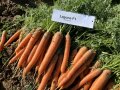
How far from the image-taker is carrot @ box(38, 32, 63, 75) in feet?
10.2

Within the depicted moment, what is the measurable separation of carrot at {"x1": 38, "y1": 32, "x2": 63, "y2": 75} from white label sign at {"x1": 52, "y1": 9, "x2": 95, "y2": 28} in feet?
0.56

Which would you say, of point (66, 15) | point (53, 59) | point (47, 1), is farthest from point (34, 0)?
point (53, 59)

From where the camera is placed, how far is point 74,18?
10.7 ft

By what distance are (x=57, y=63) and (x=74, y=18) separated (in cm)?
49

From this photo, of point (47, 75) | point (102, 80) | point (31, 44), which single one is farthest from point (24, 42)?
point (102, 80)

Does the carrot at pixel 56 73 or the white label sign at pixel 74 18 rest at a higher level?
the white label sign at pixel 74 18

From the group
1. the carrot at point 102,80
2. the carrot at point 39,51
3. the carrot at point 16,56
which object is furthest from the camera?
the carrot at point 16,56

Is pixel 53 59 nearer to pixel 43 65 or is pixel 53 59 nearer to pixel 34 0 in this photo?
pixel 43 65

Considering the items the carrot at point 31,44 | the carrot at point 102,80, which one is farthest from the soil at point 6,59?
the carrot at point 102,80

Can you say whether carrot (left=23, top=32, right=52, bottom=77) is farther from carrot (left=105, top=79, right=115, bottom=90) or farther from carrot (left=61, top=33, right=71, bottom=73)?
carrot (left=105, top=79, right=115, bottom=90)

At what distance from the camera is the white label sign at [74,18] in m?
3.24

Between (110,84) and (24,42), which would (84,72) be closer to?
(110,84)

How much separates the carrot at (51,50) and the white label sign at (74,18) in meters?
0.17

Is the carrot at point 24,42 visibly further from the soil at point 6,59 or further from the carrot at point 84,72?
the carrot at point 84,72
